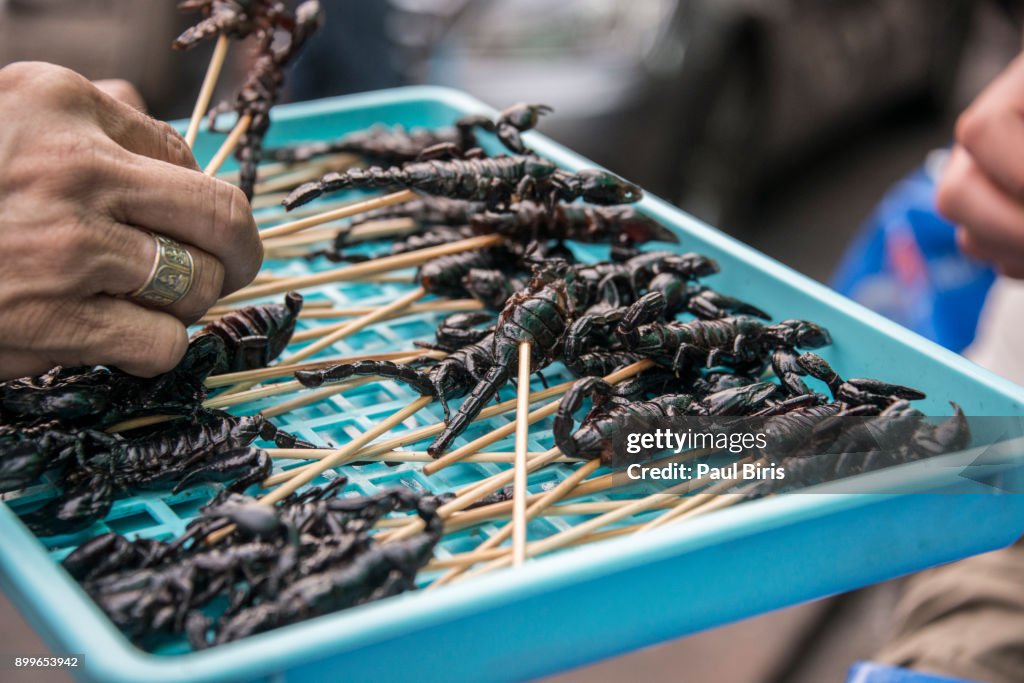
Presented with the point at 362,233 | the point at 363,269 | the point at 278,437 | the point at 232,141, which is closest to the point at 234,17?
the point at 232,141

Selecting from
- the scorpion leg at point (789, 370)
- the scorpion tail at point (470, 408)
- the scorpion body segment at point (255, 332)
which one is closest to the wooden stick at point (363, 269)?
the scorpion body segment at point (255, 332)

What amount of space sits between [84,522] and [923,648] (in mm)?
1602

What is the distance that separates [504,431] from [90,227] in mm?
743

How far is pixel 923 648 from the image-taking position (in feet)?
6.87

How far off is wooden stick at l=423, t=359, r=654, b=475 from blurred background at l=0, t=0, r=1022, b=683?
5.41 feet

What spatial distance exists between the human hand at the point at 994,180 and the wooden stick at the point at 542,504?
49.9 inches

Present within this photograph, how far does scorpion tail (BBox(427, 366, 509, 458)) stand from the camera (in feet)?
5.70

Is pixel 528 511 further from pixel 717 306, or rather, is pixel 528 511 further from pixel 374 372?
pixel 717 306

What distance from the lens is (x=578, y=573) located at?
1315mm

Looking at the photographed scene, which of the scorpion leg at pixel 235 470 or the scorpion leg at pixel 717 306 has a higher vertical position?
the scorpion leg at pixel 717 306

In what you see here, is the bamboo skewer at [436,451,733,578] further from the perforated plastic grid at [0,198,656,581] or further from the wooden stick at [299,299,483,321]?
the wooden stick at [299,299,483,321]

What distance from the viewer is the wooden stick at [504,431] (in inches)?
67.6

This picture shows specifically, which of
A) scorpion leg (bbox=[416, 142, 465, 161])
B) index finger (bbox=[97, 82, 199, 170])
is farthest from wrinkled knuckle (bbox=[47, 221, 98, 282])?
scorpion leg (bbox=[416, 142, 465, 161])

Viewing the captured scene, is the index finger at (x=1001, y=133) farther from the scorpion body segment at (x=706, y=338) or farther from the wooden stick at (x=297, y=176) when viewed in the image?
the wooden stick at (x=297, y=176)
